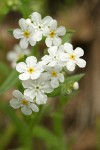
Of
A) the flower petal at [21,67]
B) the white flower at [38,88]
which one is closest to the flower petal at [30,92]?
the white flower at [38,88]

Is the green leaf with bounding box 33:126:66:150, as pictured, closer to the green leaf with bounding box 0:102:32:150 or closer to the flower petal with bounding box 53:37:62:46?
the green leaf with bounding box 0:102:32:150

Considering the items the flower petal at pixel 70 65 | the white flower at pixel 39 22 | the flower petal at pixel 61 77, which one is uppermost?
the white flower at pixel 39 22

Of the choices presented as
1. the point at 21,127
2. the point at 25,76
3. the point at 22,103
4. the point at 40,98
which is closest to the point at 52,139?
the point at 21,127

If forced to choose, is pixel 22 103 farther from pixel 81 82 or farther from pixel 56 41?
pixel 81 82

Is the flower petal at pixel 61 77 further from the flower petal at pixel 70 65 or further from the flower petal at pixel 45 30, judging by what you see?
the flower petal at pixel 45 30

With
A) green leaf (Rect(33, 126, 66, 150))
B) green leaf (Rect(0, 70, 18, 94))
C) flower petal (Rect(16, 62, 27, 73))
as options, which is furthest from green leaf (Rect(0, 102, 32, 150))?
flower petal (Rect(16, 62, 27, 73))

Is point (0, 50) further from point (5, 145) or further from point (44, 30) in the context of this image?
point (44, 30)

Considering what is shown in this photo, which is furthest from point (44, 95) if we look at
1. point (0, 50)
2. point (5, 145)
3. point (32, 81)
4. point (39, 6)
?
point (39, 6)
